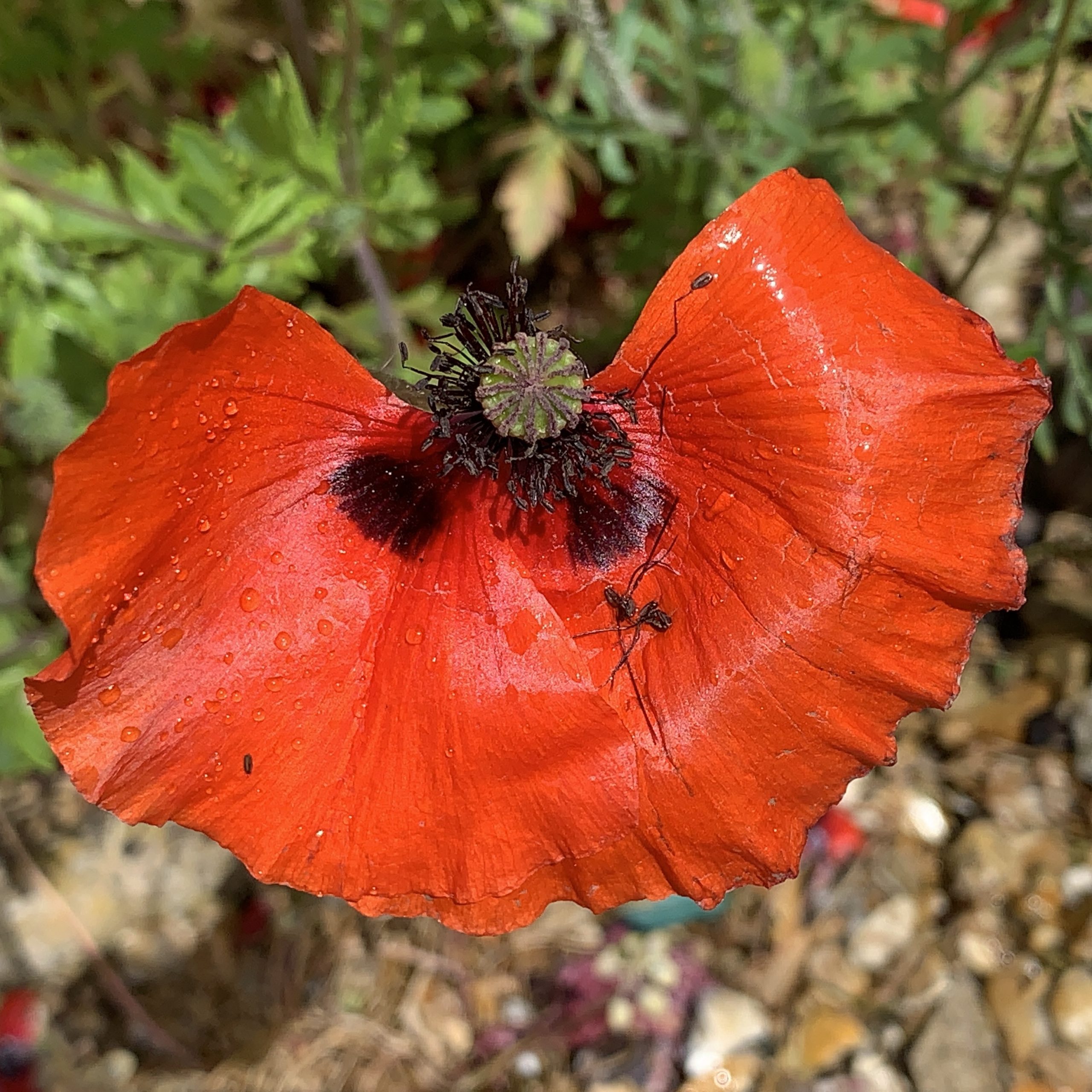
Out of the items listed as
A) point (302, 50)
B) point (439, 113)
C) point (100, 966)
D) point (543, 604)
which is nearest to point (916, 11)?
point (439, 113)

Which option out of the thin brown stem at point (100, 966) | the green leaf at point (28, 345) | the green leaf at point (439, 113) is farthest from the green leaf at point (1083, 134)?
the thin brown stem at point (100, 966)

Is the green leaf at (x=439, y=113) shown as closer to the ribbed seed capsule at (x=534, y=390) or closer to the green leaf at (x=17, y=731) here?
the ribbed seed capsule at (x=534, y=390)

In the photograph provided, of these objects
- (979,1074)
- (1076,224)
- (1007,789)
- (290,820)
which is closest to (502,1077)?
(979,1074)

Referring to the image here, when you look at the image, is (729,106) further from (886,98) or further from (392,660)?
(392,660)

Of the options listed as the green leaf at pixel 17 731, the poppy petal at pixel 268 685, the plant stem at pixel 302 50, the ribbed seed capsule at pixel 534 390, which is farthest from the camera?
the plant stem at pixel 302 50

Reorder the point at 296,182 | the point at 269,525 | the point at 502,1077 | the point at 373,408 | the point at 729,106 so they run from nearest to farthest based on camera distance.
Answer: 1. the point at 269,525
2. the point at 373,408
3. the point at 296,182
4. the point at 729,106
5. the point at 502,1077
